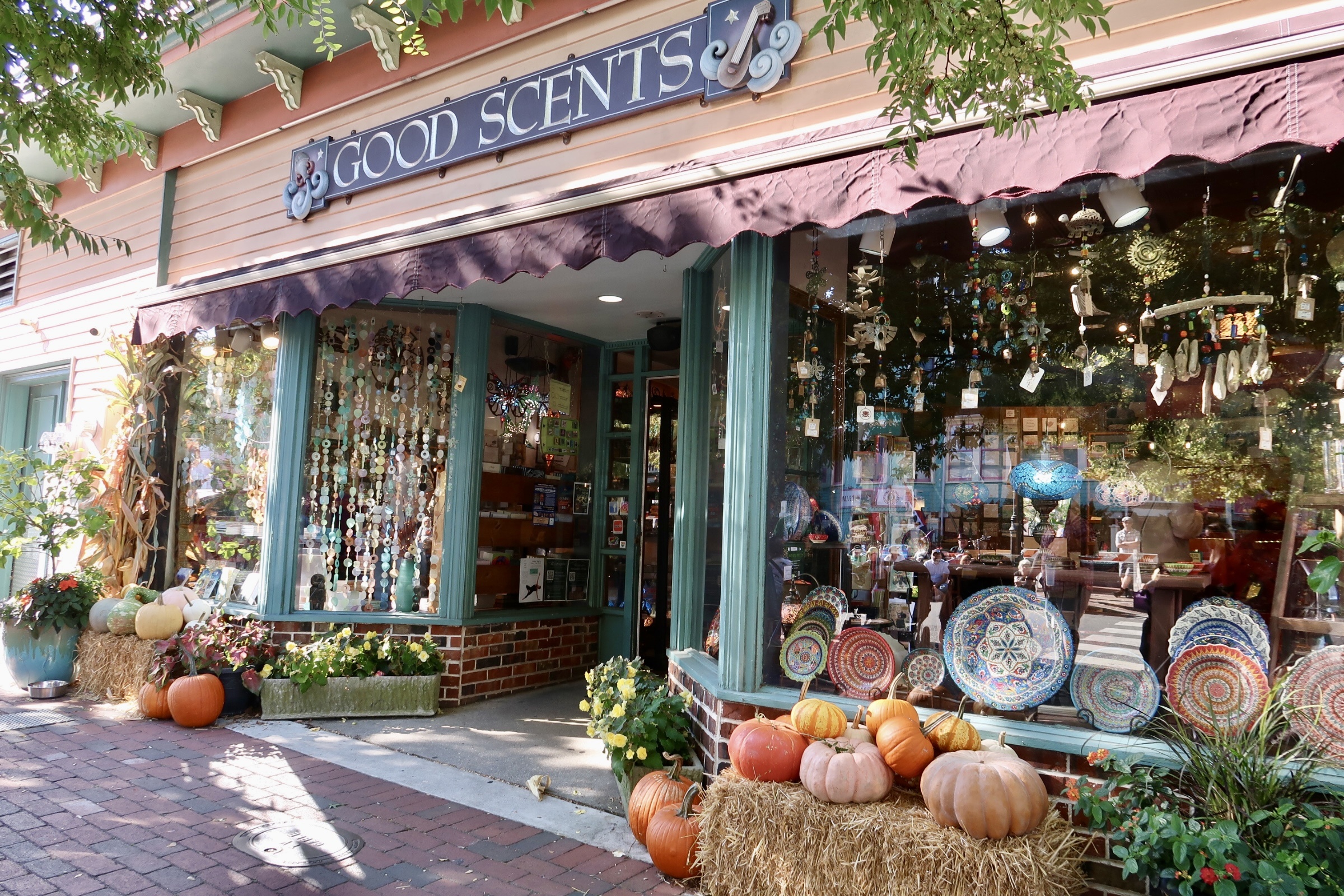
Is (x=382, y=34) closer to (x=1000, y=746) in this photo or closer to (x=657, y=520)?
(x=657, y=520)

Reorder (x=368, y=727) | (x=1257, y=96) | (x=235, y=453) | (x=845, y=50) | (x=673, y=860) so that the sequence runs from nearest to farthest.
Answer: (x=1257, y=96)
(x=673, y=860)
(x=845, y=50)
(x=368, y=727)
(x=235, y=453)

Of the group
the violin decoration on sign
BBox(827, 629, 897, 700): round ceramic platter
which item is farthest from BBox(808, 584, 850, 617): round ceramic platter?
the violin decoration on sign

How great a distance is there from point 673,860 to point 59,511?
6.69 metres

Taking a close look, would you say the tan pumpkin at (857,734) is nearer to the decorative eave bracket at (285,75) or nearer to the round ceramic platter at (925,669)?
the round ceramic platter at (925,669)

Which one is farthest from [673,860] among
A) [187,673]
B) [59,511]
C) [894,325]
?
[59,511]

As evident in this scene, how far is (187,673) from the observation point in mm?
5762

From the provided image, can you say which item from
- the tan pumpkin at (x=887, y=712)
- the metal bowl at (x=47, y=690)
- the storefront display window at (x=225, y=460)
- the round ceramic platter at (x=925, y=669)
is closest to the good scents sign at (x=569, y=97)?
the storefront display window at (x=225, y=460)

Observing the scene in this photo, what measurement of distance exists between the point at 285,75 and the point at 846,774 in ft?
20.5

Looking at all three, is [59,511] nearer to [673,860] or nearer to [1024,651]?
[673,860]

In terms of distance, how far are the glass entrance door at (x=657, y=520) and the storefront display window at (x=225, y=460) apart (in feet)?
9.57

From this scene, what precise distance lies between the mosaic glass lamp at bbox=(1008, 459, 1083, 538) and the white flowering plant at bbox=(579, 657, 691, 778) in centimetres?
262

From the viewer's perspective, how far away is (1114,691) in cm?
344

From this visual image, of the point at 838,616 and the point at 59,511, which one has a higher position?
the point at 59,511

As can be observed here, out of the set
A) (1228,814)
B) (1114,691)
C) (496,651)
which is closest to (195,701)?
(496,651)
